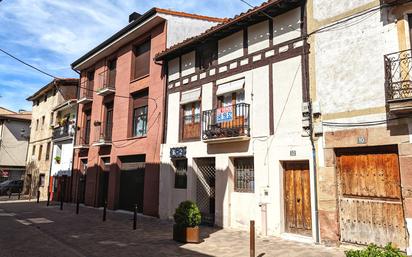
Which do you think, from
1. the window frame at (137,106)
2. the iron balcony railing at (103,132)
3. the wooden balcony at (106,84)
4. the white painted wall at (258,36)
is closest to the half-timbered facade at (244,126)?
the white painted wall at (258,36)

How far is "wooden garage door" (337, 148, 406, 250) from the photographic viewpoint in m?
7.75

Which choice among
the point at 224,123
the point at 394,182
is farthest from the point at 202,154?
the point at 394,182

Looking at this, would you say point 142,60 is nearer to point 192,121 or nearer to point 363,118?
point 192,121

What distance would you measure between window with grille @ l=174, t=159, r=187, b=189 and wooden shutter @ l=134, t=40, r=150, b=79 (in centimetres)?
536

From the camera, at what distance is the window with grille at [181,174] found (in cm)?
1400

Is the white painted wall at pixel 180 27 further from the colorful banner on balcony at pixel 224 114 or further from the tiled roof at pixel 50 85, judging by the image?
the tiled roof at pixel 50 85

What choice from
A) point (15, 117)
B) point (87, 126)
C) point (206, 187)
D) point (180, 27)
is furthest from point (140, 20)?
point (15, 117)

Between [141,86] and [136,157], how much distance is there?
3.57m

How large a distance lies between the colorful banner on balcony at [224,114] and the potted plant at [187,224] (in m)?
3.58

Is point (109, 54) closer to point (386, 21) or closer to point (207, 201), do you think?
point (207, 201)

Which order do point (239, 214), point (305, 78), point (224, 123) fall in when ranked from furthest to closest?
point (224, 123) → point (239, 214) → point (305, 78)

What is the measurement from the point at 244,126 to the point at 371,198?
4.52m

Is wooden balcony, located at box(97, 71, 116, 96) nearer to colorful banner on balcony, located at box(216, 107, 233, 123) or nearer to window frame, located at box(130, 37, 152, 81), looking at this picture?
window frame, located at box(130, 37, 152, 81)

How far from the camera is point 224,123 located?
1220cm
